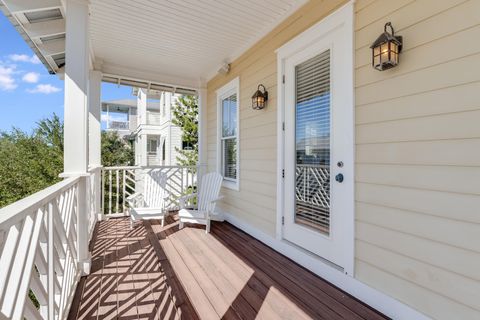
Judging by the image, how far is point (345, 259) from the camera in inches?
87.6

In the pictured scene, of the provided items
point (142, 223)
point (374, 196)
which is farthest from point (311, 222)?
point (142, 223)

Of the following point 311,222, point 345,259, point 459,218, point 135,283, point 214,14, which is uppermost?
point 214,14

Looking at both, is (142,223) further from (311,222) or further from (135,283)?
(311,222)

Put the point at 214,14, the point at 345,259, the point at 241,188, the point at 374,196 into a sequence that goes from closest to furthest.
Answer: the point at 374,196
the point at 345,259
the point at 214,14
the point at 241,188

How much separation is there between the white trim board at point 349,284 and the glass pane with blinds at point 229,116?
200 cm

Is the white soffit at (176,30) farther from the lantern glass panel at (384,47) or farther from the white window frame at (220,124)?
the lantern glass panel at (384,47)

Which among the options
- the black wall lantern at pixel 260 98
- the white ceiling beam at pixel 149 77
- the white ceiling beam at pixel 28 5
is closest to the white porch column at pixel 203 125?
the white ceiling beam at pixel 149 77

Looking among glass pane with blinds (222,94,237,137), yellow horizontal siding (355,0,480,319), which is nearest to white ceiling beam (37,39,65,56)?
glass pane with blinds (222,94,237,137)

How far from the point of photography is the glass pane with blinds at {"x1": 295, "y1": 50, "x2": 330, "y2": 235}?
2.50 metres

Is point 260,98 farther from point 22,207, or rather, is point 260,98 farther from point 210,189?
point 22,207

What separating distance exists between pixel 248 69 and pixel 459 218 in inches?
A: 124

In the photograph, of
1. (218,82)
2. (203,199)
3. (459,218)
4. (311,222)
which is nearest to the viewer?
(459,218)

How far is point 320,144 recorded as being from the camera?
2568 mm

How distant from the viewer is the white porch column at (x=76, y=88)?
241 cm
